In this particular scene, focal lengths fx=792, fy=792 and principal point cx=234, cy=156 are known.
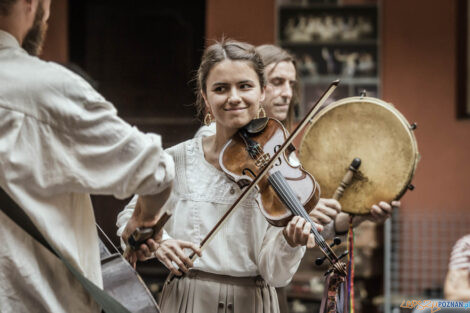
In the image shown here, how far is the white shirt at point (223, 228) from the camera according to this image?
7.43ft

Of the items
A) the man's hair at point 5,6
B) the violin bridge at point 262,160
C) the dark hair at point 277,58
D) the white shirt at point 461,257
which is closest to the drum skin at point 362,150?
the dark hair at point 277,58

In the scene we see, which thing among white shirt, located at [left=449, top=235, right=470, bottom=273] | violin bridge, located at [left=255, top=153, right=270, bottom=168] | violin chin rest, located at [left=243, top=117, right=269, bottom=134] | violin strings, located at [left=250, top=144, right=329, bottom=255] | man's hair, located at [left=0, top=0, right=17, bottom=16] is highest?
man's hair, located at [left=0, top=0, right=17, bottom=16]

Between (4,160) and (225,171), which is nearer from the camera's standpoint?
(4,160)

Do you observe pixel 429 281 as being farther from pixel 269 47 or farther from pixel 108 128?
pixel 108 128

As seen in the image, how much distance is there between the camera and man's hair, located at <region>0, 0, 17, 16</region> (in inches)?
61.4

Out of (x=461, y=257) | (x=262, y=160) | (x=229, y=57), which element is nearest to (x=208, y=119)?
(x=229, y=57)

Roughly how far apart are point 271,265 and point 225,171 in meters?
0.30

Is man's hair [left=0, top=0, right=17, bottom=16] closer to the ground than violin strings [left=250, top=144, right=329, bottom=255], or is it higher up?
higher up

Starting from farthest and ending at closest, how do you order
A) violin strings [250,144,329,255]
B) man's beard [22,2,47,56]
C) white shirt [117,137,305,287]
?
white shirt [117,137,305,287]
violin strings [250,144,329,255]
man's beard [22,2,47,56]

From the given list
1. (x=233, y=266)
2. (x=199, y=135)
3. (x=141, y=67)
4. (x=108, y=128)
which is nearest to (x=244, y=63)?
(x=199, y=135)

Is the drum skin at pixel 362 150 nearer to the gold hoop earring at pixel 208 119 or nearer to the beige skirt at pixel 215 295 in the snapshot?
the gold hoop earring at pixel 208 119

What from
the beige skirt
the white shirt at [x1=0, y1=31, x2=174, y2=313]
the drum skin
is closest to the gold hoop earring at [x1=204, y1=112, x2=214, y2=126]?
the drum skin

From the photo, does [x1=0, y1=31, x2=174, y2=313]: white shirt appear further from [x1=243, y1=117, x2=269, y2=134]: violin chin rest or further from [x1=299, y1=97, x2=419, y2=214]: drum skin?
[x1=299, y1=97, x2=419, y2=214]: drum skin

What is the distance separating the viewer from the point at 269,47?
10.1ft
